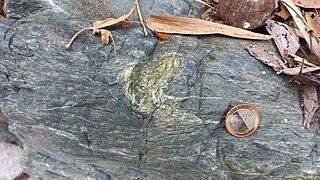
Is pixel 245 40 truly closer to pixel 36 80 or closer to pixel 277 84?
pixel 277 84

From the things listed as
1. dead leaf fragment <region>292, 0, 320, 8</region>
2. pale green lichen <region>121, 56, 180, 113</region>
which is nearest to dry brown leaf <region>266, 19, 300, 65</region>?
dead leaf fragment <region>292, 0, 320, 8</region>

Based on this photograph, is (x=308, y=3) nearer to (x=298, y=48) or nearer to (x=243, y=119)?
(x=298, y=48)

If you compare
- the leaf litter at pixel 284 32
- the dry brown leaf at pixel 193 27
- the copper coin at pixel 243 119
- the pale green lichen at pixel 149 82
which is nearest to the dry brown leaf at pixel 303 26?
the leaf litter at pixel 284 32

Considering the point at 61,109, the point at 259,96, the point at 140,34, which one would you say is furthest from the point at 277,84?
the point at 61,109

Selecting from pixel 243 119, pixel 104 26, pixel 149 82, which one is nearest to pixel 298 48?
pixel 243 119

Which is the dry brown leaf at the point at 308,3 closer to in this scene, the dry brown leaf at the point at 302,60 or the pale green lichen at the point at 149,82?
the dry brown leaf at the point at 302,60

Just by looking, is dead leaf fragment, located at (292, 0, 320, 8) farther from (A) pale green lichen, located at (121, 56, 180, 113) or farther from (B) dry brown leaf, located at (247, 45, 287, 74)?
(A) pale green lichen, located at (121, 56, 180, 113)

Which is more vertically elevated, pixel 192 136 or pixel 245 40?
pixel 245 40
